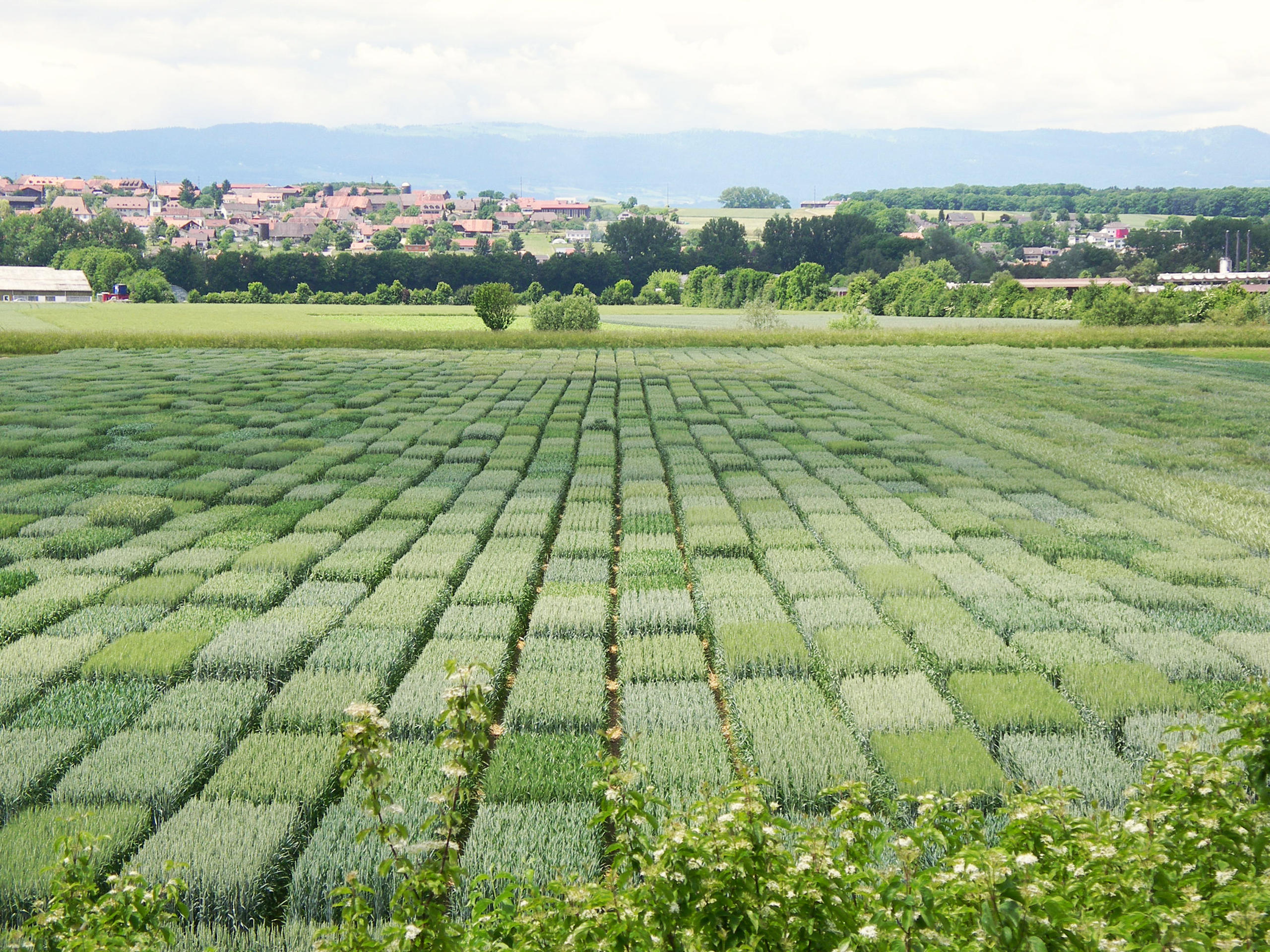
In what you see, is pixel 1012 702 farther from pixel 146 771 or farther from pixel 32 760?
pixel 32 760

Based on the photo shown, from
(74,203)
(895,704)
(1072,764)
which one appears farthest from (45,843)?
(74,203)

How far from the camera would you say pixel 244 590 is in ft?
22.8

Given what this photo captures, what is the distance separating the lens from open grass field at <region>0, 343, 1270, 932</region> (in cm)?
416

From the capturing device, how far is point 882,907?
231cm

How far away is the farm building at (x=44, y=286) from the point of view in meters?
71.8

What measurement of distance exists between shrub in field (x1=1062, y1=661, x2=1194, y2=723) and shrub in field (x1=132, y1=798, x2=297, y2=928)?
175 inches

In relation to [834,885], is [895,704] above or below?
below

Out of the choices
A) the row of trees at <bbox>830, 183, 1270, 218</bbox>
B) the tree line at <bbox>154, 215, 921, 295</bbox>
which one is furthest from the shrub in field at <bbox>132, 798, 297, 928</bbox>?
the row of trees at <bbox>830, 183, 1270, 218</bbox>

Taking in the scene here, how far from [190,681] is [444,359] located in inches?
996

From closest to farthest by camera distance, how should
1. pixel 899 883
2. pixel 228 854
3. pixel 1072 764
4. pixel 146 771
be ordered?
1. pixel 899 883
2. pixel 228 854
3. pixel 146 771
4. pixel 1072 764

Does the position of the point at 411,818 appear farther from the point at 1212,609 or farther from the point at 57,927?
the point at 1212,609

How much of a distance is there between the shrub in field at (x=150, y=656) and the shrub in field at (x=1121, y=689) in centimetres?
563

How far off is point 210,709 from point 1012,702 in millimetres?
4695

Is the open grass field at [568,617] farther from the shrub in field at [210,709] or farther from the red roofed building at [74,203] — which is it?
the red roofed building at [74,203]
